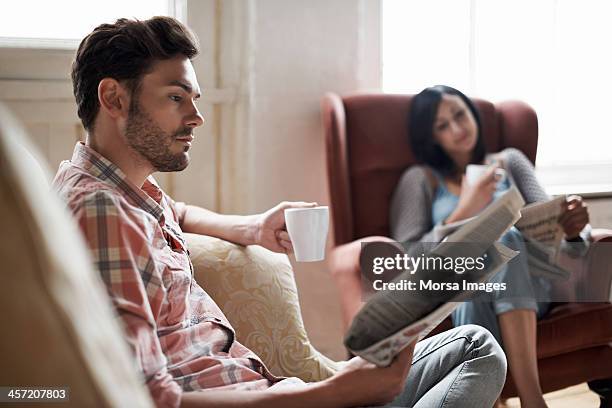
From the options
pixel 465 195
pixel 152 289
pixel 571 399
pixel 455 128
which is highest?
pixel 455 128

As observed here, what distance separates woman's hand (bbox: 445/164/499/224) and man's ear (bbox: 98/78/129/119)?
149 centimetres

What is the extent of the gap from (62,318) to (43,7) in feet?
7.21

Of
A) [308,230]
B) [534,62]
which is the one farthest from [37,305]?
[534,62]

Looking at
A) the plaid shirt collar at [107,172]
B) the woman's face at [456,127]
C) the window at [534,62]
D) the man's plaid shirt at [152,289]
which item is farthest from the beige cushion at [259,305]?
the window at [534,62]

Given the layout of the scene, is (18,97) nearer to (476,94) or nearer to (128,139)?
(128,139)

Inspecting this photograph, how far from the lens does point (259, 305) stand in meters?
1.65

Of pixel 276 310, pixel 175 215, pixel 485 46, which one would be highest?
pixel 485 46

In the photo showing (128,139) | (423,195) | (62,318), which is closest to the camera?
(62,318)

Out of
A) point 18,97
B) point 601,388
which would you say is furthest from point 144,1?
point 601,388

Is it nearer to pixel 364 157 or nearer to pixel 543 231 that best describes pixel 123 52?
pixel 364 157

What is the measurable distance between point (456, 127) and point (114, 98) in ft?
5.47

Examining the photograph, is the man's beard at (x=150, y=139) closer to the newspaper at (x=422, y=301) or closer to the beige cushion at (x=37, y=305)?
the newspaper at (x=422, y=301)

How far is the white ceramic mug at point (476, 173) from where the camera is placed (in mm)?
2580

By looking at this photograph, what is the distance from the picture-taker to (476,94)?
3.32 metres
